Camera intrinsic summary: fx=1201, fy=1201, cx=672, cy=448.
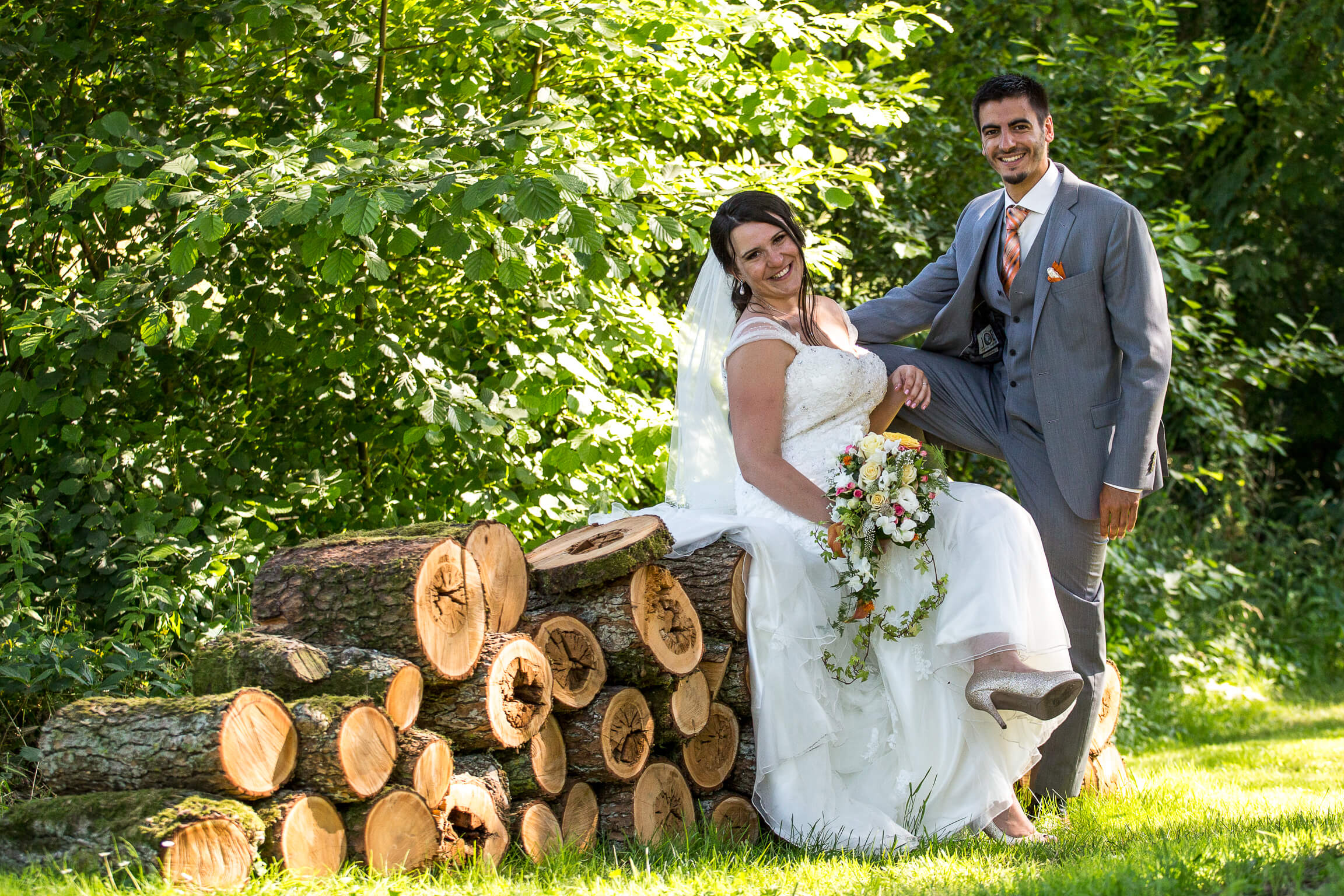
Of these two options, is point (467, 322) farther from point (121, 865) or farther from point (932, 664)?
point (121, 865)

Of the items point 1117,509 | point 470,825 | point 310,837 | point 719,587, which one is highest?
point 1117,509

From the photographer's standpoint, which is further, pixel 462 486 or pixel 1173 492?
pixel 1173 492

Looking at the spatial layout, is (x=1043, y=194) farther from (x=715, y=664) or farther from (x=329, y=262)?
(x=329, y=262)

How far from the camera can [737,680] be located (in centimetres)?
366

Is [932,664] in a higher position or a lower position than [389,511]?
lower

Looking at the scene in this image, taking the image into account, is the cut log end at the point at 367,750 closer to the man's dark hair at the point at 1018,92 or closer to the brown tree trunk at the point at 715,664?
the brown tree trunk at the point at 715,664

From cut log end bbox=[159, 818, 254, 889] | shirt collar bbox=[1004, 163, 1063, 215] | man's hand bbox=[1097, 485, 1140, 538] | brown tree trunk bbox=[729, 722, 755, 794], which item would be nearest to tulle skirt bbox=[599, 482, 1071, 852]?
brown tree trunk bbox=[729, 722, 755, 794]

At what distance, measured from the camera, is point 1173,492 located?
30.7 ft

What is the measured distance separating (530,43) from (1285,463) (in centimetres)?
774

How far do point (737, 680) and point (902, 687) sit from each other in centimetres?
50

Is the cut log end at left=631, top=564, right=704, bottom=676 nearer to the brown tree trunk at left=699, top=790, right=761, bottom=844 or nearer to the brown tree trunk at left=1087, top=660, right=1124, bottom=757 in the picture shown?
the brown tree trunk at left=699, top=790, right=761, bottom=844

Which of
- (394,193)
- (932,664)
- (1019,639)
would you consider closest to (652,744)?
(932,664)

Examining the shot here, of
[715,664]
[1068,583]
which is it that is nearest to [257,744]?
[715,664]

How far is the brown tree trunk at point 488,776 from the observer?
3025 mm
